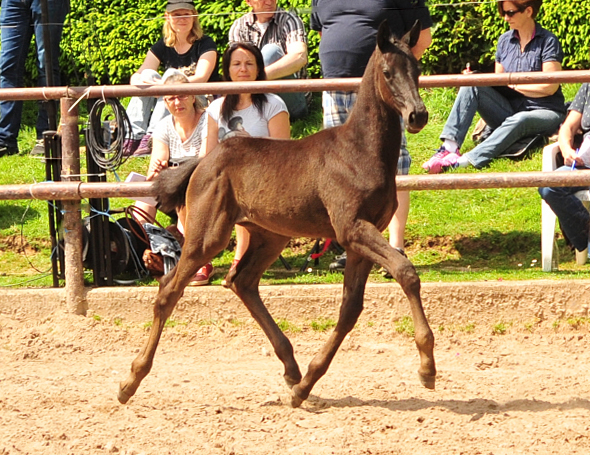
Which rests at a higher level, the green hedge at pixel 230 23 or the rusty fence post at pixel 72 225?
the green hedge at pixel 230 23

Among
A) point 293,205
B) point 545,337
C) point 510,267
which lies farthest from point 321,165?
point 510,267

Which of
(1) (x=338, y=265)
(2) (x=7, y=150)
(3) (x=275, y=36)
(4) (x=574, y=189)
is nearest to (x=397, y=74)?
(1) (x=338, y=265)

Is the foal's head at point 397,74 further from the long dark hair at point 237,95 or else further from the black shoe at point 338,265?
the black shoe at point 338,265

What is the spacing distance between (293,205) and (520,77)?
203 centimetres

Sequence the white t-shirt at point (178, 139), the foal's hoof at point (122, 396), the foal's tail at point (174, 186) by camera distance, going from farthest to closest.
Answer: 1. the white t-shirt at point (178, 139)
2. the foal's tail at point (174, 186)
3. the foal's hoof at point (122, 396)

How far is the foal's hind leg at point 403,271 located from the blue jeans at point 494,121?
387cm

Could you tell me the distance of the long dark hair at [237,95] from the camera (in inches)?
268

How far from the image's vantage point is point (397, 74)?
4.45 m

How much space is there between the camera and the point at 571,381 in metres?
5.35

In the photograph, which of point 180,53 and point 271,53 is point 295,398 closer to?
point 271,53

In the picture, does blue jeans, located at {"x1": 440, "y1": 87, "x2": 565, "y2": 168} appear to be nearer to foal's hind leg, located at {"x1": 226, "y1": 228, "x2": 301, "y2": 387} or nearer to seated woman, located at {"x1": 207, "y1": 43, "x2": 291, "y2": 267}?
seated woman, located at {"x1": 207, "y1": 43, "x2": 291, "y2": 267}

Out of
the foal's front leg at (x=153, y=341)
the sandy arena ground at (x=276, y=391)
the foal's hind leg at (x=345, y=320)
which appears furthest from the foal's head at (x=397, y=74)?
Answer: the foal's front leg at (x=153, y=341)

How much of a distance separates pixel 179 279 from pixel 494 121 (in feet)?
13.8

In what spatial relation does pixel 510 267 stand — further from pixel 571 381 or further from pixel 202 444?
pixel 202 444
